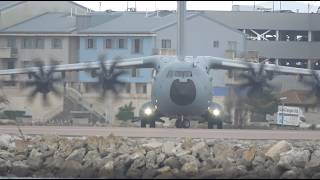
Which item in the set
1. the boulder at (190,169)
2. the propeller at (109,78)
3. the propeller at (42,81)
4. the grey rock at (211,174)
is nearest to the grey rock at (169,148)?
the boulder at (190,169)

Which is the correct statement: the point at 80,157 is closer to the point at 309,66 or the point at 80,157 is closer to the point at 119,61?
the point at 119,61

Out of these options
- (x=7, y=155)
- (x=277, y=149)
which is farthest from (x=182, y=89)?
(x=7, y=155)

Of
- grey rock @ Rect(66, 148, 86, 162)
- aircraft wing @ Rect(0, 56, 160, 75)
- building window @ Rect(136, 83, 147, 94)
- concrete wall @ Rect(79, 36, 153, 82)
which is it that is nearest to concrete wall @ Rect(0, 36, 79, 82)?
concrete wall @ Rect(79, 36, 153, 82)

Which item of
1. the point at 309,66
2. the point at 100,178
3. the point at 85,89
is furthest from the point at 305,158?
the point at 85,89

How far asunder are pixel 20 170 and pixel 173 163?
5.29 m

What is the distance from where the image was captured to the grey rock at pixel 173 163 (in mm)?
28125

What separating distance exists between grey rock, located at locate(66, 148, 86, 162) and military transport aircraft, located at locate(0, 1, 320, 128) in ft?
45.1

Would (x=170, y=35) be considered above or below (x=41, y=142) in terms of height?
above

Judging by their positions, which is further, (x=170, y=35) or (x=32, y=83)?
(x=170, y=35)

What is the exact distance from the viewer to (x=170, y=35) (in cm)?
8200

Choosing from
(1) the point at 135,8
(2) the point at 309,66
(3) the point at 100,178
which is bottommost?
(3) the point at 100,178

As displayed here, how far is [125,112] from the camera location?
71188mm

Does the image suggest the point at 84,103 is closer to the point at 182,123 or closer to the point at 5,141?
the point at 182,123

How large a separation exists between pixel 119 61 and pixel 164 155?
76.1 ft
